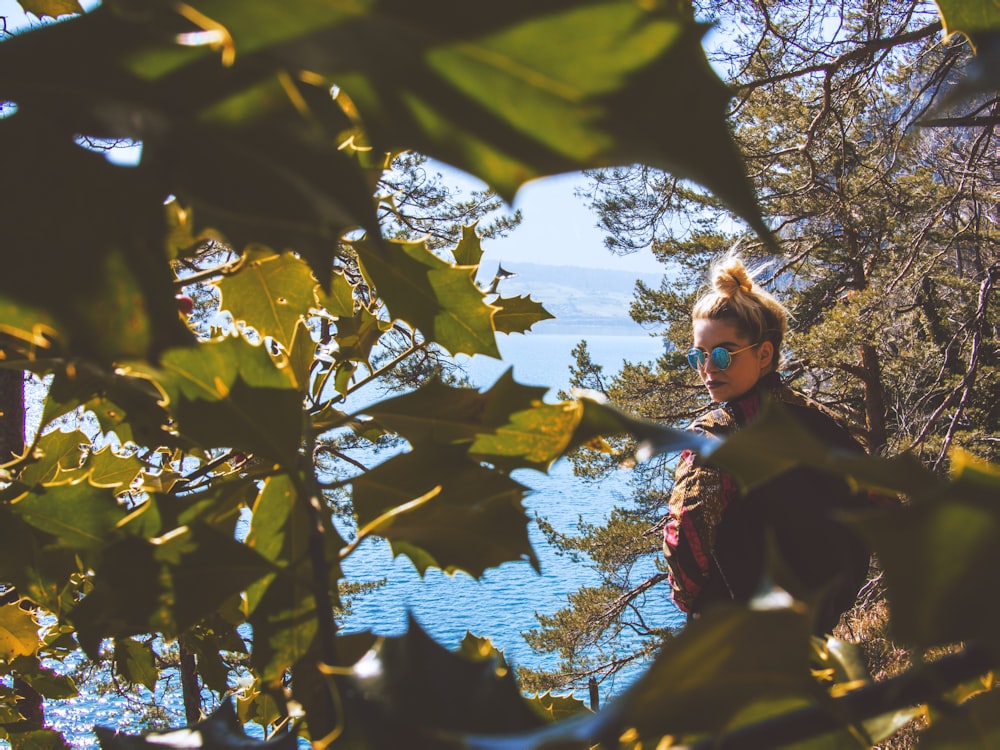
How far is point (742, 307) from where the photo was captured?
245 centimetres

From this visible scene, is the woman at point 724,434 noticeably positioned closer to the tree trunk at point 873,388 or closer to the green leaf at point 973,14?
the green leaf at point 973,14

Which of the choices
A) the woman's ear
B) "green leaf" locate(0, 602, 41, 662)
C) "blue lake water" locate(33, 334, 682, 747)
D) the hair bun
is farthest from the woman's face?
"blue lake water" locate(33, 334, 682, 747)

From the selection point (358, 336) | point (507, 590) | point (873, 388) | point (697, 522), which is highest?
point (873, 388)

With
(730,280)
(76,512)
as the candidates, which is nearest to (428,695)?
(76,512)

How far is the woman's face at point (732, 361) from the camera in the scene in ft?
7.66

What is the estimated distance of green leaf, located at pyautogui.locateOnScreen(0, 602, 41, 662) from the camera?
28.4 inches

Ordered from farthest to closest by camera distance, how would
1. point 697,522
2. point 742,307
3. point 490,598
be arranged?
point 490,598 → point 742,307 → point 697,522

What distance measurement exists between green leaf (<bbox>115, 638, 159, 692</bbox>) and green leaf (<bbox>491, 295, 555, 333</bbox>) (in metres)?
0.51

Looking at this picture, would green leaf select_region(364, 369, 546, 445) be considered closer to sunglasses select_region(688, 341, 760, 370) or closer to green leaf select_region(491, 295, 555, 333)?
green leaf select_region(491, 295, 555, 333)

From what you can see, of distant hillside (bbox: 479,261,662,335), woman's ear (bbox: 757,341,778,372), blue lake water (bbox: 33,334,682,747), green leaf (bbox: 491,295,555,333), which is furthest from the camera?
distant hillside (bbox: 479,261,662,335)

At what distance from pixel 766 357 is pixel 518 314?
197 cm

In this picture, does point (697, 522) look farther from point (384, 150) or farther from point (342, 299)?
point (384, 150)

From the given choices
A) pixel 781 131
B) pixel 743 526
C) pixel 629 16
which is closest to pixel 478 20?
pixel 629 16

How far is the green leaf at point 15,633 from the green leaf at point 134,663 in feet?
0.29
